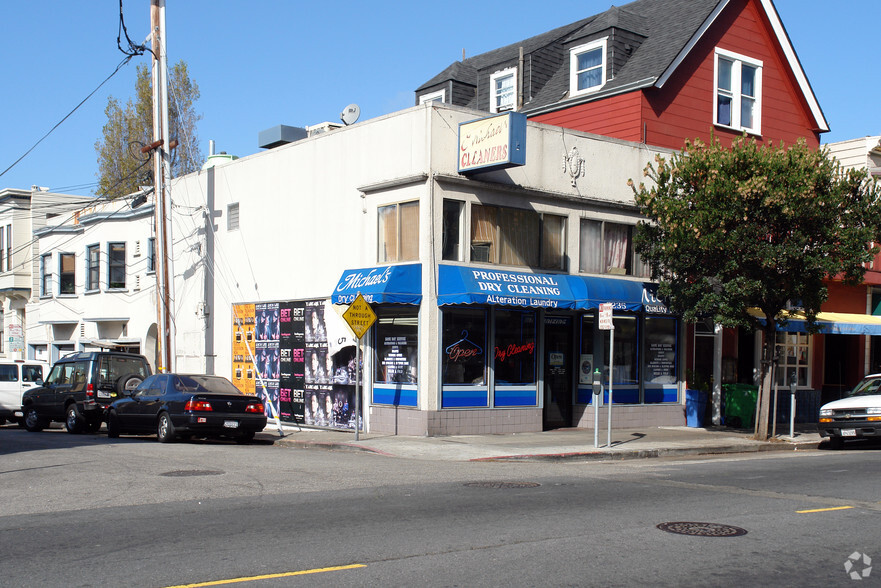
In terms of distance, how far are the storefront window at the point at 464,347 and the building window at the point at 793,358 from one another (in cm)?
1057

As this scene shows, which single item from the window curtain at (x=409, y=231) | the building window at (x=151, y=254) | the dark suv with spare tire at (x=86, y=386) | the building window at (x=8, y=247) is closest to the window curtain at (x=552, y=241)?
the window curtain at (x=409, y=231)

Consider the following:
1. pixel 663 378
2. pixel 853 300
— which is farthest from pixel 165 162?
pixel 853 300

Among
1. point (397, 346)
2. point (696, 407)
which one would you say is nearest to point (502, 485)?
point (397, 346)

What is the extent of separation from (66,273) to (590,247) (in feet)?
72.4

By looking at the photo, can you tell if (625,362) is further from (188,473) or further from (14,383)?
(14,383)

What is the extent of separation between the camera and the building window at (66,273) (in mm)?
33781

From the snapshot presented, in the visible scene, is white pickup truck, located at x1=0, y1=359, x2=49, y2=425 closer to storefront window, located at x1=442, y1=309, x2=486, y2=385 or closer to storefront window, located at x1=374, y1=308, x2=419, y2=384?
storefront window, located at x1=374, y1=308, x2=419, y2=384

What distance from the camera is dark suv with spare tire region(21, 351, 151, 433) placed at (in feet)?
72.1

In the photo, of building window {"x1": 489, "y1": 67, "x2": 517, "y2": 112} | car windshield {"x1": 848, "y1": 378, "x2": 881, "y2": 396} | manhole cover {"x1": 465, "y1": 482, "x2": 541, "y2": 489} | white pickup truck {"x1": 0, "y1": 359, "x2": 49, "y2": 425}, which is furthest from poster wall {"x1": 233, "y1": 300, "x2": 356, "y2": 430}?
car windshield {"x1": 848, "y1": 378, "x2": 881, "y2": 396}

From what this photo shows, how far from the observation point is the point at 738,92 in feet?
86.1

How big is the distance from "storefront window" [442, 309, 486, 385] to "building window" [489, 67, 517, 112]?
11535 millimetres

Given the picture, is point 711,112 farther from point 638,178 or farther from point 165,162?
point 165,162

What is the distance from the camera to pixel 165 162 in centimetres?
2436

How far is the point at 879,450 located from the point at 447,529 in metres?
13.0
